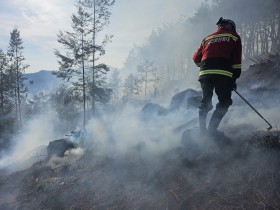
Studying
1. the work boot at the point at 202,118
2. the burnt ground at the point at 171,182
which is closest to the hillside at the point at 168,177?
the burnt ground at the point at 171,182

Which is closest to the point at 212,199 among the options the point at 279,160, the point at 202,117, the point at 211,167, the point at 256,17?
the point at 211,167

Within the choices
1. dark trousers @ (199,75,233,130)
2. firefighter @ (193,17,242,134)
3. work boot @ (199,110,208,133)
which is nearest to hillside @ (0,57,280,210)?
work boot @ (199,110,208,133)

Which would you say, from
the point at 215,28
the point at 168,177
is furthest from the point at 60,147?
the point at 215,28

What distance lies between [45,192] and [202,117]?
3.80m

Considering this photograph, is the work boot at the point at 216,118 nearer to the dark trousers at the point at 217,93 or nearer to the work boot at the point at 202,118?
the dark trousers at the point at 217,93

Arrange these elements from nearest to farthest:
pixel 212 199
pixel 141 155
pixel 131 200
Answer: pixel 212 199 → pixel 131 200 → pixel 141 155

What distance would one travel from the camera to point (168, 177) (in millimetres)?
5465

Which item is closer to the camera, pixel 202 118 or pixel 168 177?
pixel 168 177

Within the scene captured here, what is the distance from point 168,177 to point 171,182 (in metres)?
0.17

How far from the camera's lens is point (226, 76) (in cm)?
557

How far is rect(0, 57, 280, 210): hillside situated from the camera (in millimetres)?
4551

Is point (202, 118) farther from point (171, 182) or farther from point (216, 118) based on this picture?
point (171, 182)

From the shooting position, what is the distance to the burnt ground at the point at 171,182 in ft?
14.7

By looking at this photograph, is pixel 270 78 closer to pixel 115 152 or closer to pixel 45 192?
pixel 115 152
